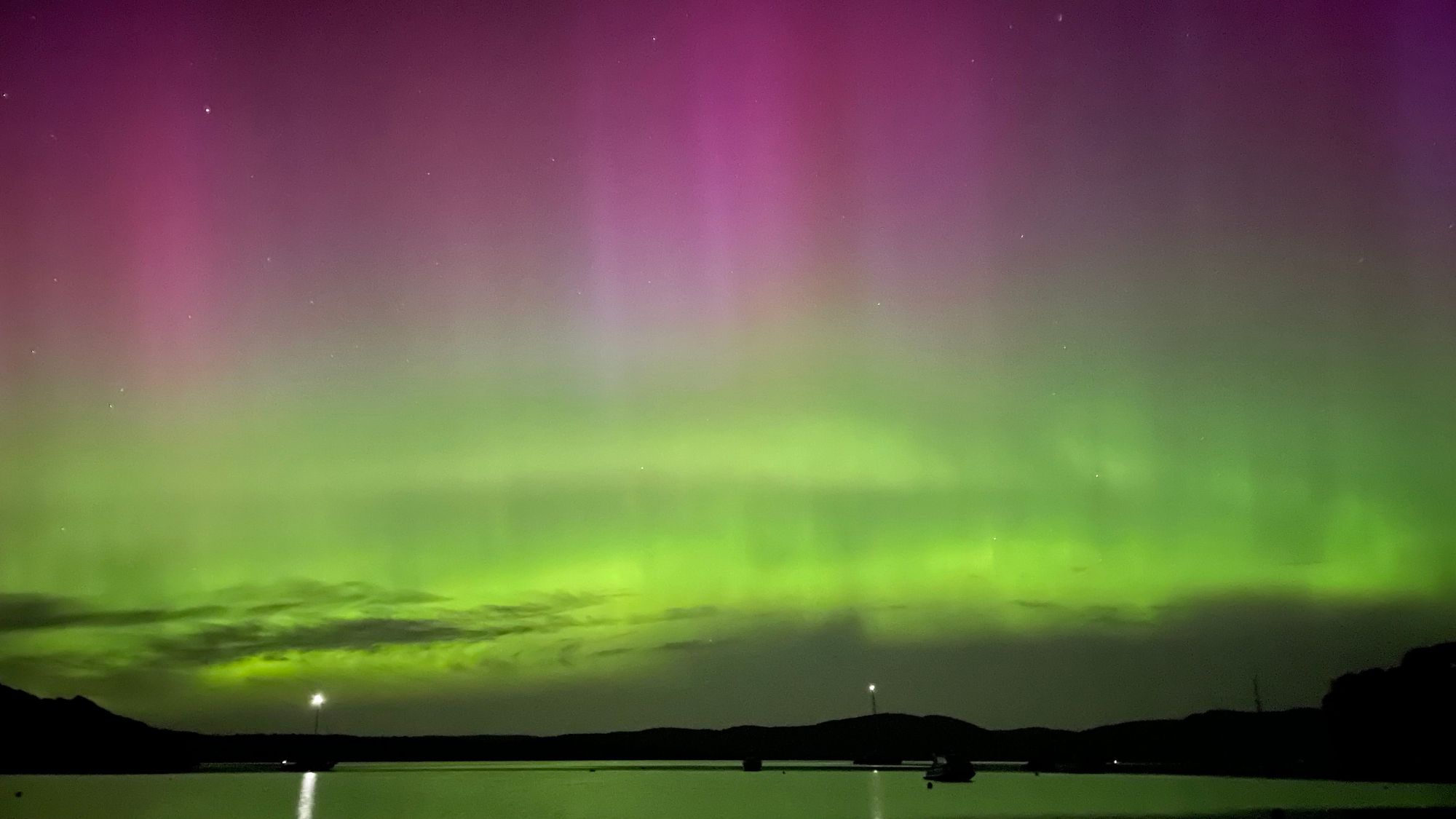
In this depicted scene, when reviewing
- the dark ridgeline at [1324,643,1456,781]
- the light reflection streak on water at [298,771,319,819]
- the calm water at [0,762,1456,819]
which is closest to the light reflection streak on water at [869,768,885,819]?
the calm water at [0,762,1456,819]

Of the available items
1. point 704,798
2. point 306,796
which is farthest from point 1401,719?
point 306,796

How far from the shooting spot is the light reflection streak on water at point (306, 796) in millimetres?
87250

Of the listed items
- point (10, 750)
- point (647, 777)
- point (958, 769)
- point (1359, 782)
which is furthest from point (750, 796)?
point (10, 750)

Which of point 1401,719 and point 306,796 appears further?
point 306,796

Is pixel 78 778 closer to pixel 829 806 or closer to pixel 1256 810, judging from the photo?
pixel 829 806

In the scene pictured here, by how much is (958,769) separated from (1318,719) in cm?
3236

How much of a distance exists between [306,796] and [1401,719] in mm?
90877

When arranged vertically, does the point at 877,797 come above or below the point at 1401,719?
below

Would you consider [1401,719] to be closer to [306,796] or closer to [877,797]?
[877,797]

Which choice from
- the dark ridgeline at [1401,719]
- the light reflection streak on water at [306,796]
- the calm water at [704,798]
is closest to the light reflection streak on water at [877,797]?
the calm water at [704,798]

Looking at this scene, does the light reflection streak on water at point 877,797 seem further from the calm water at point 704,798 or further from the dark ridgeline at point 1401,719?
the dark ridgeline at point 1401,719

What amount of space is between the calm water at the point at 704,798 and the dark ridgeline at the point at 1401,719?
5.41 meters

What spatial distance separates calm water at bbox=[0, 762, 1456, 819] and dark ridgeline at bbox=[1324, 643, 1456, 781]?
541 centimetres

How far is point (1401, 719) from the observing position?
295ft
